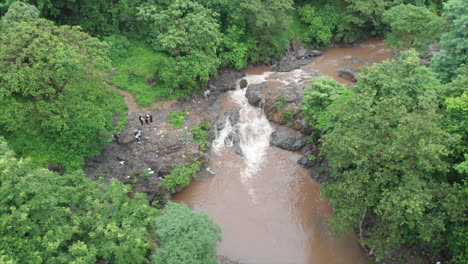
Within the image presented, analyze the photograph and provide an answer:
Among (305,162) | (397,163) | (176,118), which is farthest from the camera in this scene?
(176,118)

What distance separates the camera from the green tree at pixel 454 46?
1834cm

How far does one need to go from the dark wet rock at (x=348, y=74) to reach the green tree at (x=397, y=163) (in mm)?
13258

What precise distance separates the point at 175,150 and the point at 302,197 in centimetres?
896

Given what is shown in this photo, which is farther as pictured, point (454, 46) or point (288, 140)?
point (288, 140)

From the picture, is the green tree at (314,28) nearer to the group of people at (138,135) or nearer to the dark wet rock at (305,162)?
the dark wet rock at (305,162)

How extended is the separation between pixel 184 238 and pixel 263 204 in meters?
8.31

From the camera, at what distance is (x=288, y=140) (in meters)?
24.7

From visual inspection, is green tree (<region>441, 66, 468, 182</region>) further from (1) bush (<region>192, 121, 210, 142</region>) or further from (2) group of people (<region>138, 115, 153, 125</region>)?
(2) group of people (<region>138, 115, 153, 125</region>)

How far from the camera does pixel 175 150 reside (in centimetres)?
2338

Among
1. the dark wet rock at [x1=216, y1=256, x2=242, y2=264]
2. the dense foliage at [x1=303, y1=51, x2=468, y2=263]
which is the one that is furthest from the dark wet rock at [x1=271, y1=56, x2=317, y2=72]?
the dark wet rock at [x1=216, y1=256, x2=242, y2=264]

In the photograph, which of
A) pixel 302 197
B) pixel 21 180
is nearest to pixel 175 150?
pixel 302 197

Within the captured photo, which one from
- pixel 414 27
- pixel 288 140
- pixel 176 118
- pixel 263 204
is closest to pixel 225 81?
pixel 176 118

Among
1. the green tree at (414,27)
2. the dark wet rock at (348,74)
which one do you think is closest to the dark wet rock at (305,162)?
the dark wet rock at (348,74)

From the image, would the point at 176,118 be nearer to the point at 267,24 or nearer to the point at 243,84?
the point at 243,84
